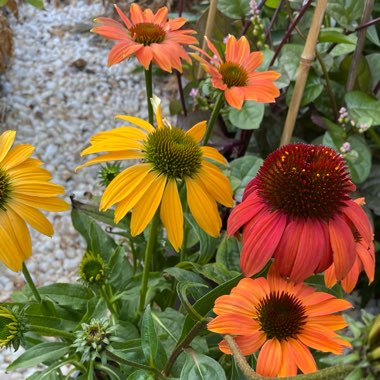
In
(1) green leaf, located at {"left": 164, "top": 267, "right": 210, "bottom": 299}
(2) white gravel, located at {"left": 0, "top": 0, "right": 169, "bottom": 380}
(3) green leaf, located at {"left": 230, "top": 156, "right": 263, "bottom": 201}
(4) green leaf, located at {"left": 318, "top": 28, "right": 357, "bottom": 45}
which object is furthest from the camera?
(2) white gravel, located at {"left": 0, "top": 0, "right": 169, "bottom": 380}

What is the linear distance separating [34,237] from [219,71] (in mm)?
966

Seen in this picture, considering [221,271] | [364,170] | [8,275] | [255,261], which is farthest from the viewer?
[8,275]

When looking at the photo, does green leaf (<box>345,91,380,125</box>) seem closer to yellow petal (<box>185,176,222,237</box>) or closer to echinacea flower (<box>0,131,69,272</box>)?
yellow petal (<box>185,176,222,237</box>)

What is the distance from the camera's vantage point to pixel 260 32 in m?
1.22

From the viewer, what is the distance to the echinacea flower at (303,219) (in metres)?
0.55

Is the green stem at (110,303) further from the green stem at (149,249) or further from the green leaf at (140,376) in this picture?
the green leaf at (140,376)

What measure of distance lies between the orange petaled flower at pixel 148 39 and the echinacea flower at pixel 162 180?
0.11m

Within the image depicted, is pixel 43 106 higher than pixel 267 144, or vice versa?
pixel 267 144

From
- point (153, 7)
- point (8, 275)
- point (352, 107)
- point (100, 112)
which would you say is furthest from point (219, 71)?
point (153, 7)

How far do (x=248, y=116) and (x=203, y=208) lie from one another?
482 millimetres

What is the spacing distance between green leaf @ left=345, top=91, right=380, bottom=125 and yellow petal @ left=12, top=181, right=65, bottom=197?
2.43 feet

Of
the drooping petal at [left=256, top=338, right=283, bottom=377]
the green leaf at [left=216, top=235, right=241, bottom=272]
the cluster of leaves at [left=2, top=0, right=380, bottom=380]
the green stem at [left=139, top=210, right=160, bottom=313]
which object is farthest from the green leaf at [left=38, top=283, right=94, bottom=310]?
the drooping petal at [left=256, top=338, right=283, bottom=377]

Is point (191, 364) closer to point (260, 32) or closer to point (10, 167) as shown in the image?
point (10, 167)

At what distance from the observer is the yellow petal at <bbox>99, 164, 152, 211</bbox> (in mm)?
626
